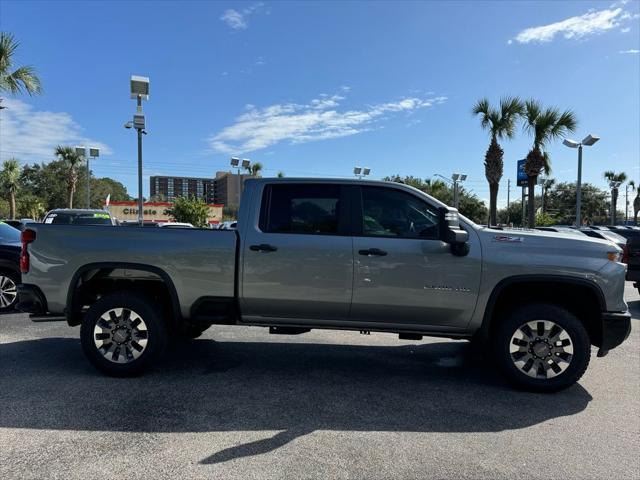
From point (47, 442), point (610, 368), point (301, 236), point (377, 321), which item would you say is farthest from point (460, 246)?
point (47, 442)

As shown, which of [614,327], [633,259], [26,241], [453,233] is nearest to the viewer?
[453,233]

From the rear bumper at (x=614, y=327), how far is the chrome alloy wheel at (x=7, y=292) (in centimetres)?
857

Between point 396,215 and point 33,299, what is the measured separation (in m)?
3.82

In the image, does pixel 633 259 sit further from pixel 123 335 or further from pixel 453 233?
pixel 123 335

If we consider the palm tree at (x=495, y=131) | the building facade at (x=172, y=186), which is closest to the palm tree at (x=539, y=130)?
the palm tree at (x=495, y=131)

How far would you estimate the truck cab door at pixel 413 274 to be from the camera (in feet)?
14.9

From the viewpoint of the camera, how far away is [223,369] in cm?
521

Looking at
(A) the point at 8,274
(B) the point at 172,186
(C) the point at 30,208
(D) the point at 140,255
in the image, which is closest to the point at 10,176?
(C) the point at 30,208

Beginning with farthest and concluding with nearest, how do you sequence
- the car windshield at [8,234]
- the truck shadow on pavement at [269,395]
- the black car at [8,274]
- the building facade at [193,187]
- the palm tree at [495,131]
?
the building facade at [193,187] < the palm tree at [495,131] < the car windshield at [8,234] < the black car at [8,274] < the truck shadow on pavement at [269,395]

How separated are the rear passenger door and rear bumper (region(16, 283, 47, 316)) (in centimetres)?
209

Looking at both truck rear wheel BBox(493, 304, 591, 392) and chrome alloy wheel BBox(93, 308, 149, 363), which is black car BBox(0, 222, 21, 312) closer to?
chrome alloy wheel BBox(93, 308, 149, 363)

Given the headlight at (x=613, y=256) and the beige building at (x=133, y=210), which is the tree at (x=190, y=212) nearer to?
the beige building at (x=133, y=210)

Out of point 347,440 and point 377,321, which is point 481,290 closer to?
point 377,321

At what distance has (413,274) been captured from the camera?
457 centimetres
